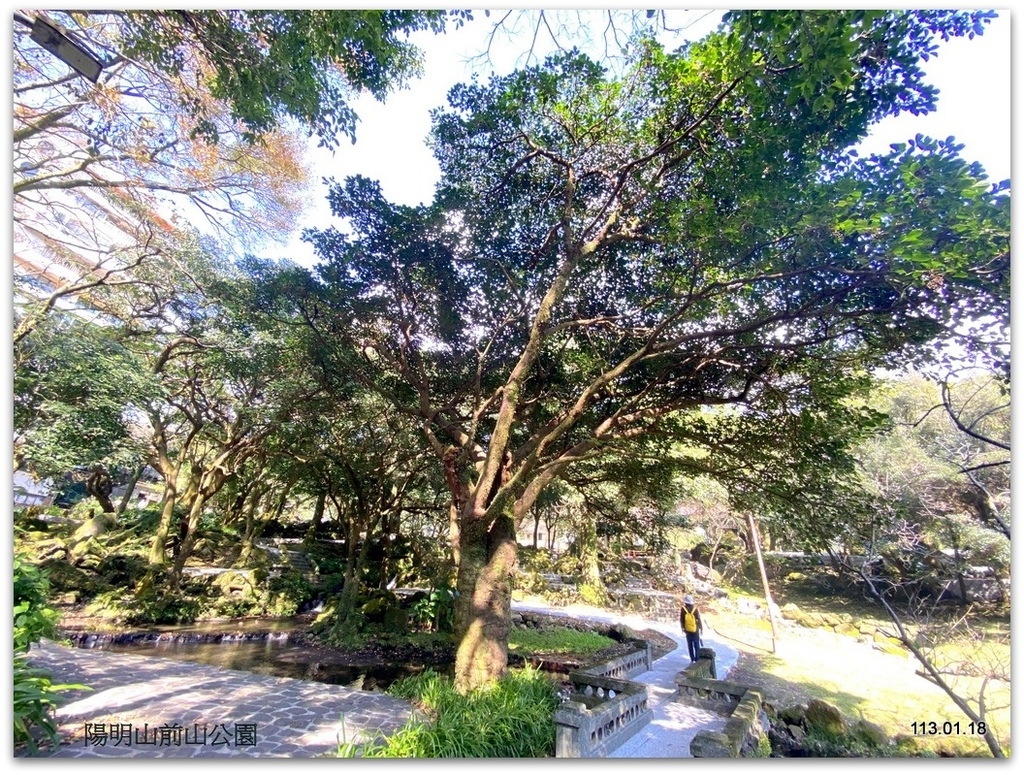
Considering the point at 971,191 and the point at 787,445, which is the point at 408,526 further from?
the point at 971,191

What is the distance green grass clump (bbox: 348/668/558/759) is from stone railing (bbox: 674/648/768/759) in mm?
1268

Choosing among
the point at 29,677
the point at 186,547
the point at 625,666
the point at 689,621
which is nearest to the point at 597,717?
the point at 625,666

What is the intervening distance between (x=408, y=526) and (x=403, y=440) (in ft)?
20.3

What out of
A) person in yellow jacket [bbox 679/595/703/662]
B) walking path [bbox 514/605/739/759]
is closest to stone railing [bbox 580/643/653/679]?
walking path [bbox 514/605/739/759]

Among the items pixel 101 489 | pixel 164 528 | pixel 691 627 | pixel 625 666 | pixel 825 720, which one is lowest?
pixel 825 720

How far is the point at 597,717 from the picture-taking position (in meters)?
3.68

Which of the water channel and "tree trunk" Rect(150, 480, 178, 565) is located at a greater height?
"tree trunk" Rect(150, 480, 178, 565)

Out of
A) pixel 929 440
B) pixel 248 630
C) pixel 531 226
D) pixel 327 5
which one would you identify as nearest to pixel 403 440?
pixel 531 226

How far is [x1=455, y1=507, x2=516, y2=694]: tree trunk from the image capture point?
4727mm

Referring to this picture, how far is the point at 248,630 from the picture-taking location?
9078 millimetres

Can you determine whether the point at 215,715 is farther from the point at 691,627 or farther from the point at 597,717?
the point at 691,627

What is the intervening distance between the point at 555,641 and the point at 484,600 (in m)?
5.28

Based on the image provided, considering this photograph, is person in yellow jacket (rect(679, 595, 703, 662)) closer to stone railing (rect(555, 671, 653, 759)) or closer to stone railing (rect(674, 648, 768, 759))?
stone railing (rect(674, 648, 768, 759))

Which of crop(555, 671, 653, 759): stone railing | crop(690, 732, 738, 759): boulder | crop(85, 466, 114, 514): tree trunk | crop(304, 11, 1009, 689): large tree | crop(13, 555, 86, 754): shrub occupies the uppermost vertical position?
crop(304, 11, 1009, 689): large tree
